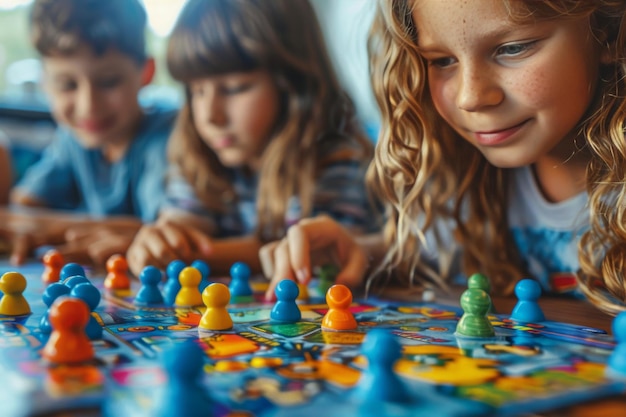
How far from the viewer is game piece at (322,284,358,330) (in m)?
0.66

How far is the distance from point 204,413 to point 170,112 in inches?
64.0

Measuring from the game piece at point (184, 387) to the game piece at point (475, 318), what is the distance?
1.02 feet

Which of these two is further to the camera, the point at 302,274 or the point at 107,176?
the point at 107,176

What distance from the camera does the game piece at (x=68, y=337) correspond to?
1.65ft

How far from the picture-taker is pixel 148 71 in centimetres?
189

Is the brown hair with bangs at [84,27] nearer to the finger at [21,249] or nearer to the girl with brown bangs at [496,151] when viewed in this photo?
the finger at [21,249]

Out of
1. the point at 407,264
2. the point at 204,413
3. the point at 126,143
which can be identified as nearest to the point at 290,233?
the point at 407,264

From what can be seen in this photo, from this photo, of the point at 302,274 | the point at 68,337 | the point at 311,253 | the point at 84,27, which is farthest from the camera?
the point at 84,27

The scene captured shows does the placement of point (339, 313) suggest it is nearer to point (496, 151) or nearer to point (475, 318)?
point (475, 318)

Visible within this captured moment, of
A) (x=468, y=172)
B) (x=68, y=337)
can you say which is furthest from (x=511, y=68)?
(x=68, y=337)

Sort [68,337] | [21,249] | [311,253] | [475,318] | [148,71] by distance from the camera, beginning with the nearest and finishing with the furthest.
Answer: [68,337] < [475,318] < [311,253] < [21,249] < [148,71]

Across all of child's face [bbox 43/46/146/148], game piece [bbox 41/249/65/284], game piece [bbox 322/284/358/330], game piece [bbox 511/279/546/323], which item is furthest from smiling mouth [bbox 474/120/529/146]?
child's face [bbox 43/46/146/148]

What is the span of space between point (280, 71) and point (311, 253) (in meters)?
0.55

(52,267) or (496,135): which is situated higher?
(496,135)
